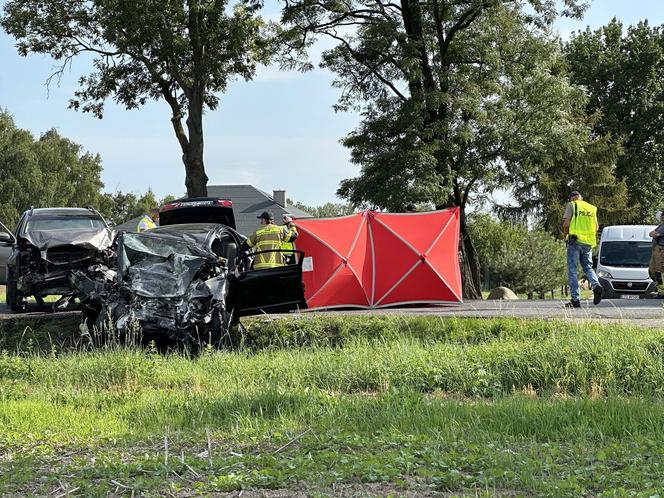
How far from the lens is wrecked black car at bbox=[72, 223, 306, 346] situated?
11.4 metres

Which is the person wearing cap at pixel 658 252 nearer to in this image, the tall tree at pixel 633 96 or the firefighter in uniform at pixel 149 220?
the firefighter in uniform at pixel 149 220

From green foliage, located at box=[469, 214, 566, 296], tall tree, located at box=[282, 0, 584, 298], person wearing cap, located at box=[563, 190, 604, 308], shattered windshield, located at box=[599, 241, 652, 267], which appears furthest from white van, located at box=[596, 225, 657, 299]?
green foliage, located at box=[469, 214, 566, 296]

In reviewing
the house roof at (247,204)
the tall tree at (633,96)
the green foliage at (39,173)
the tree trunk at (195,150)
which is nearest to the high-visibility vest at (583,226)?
the tree trunk at (195,150)

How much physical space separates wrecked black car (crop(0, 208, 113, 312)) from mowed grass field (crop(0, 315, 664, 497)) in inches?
172

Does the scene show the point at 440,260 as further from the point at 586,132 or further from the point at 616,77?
the point at 616,77

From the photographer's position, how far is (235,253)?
1269 centimetres

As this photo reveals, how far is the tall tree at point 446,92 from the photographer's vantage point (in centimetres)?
2430

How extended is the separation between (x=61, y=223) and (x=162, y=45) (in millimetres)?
12239

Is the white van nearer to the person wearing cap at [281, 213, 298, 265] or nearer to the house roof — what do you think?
the person wearing cap at [281, 213, 298, 265]

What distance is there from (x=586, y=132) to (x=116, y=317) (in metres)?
18.9

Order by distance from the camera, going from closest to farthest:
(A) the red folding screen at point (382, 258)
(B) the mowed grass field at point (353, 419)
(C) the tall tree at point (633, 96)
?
1. (B) the mowed grass field at point (353, 419)
2. (A) the red folding screen at point (382, 258)
3. (C) the tall tree at point (633, 96)

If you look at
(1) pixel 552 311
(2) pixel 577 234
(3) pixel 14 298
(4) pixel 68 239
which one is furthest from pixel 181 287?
(2) pixel 577 234

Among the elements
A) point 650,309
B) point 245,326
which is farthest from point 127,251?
point 650,309

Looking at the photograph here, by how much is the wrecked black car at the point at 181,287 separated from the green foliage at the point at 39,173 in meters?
59.8
